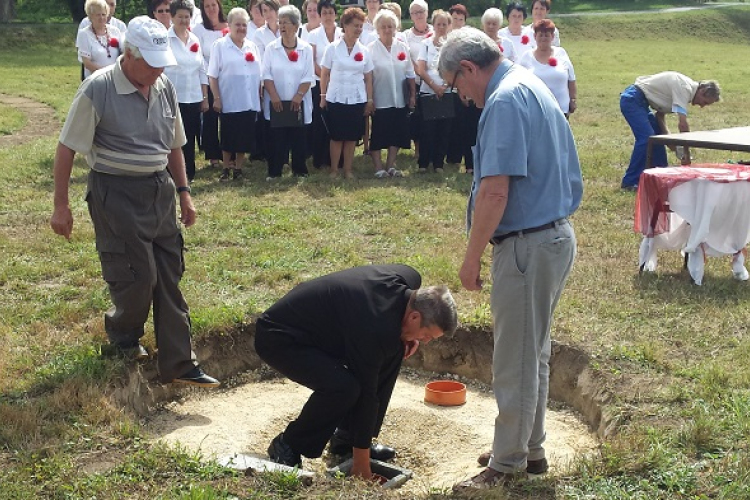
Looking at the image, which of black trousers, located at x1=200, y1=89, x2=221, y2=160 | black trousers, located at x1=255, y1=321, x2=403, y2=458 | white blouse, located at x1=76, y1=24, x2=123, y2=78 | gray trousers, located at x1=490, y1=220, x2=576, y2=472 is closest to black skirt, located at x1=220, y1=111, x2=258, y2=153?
black trousers, located at x1=200, y1=89, x2=221, y2=160

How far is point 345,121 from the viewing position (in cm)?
1123

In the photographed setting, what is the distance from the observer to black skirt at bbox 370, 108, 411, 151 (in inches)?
460

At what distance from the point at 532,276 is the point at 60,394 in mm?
2507

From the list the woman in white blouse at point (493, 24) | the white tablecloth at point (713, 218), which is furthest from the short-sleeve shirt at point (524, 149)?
the woman in white blouse at point (493, 24)

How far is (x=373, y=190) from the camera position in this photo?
10.6 metres

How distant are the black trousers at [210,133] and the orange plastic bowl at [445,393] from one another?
6.30 metres

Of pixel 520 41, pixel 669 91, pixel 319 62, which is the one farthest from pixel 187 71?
Result: pixel 669 91

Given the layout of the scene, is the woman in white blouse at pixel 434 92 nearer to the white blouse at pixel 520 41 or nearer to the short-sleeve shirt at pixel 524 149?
the white blouse at pixel 520 41

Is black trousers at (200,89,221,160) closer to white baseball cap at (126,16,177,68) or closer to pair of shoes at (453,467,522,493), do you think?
white baseball cap at (126,16,177,68)

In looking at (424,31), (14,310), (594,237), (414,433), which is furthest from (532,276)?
(424,31)

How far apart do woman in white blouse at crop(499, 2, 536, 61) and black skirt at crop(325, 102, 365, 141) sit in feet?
7.82

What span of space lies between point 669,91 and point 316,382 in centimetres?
716

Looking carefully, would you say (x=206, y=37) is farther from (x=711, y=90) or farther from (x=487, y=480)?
(x=487, y=480)

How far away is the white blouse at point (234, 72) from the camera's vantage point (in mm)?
10961
